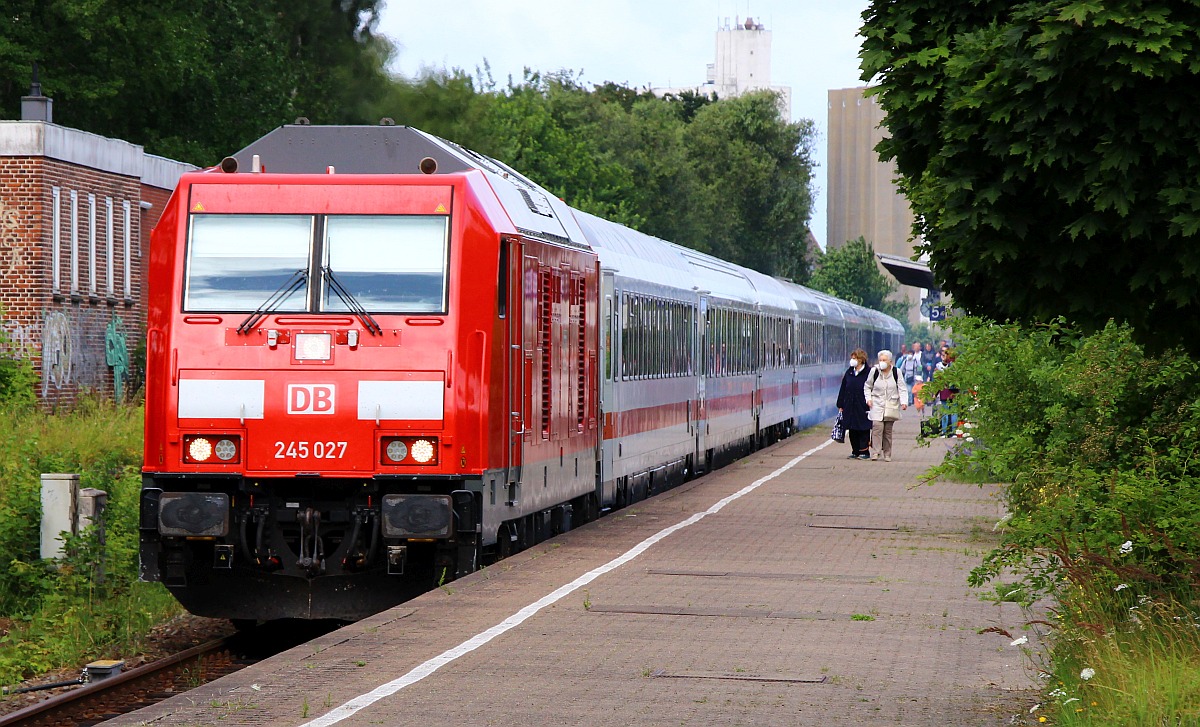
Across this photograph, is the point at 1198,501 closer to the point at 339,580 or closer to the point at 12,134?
the point at 339,580

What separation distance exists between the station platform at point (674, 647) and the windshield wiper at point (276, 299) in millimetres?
2181

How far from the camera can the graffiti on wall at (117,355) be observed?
104 feet

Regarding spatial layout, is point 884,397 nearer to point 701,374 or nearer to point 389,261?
point 701,374

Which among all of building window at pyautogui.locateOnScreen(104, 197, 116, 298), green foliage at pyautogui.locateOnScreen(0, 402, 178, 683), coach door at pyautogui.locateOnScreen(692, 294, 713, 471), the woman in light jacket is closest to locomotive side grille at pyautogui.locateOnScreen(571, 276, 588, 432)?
green foliage at pyautogui.locateOnScreen(0, 402, 178, 683)

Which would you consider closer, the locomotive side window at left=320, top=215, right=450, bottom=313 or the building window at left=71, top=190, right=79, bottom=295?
the locomotive side window at left=320, top=215, right=450, bottom=313

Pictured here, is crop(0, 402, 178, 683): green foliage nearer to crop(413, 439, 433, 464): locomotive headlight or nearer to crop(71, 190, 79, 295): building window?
crop(413, 439, 433, 464): locomotive headlight

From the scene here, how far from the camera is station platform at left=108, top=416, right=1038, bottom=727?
845cm

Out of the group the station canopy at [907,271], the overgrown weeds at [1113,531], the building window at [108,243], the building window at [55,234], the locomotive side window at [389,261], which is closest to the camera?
the overgrown weeds at [1113,531]

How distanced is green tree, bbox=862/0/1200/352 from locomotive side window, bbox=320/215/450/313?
5197 millimetres

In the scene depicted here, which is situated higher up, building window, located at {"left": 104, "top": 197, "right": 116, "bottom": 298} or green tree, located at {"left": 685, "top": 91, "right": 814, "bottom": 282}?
green tree, located at {"left": 685, "top": 91, "right": 814, "bottom": 282}

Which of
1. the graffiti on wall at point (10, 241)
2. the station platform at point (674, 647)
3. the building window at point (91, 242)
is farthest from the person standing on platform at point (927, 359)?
the station platform at point (674, 647)

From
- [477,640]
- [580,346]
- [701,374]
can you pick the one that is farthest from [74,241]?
[477,640]

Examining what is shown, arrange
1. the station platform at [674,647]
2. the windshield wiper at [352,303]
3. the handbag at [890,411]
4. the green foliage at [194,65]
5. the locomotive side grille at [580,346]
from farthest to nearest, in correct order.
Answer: the green foliage at [194,65], the handbag at [890,411], the locomotive side grille at [580,346], the windshield wiper at [352,303], the station platform at [674,647]

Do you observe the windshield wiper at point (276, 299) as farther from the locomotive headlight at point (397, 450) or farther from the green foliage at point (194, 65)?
the green foliage at point (194, 65)
